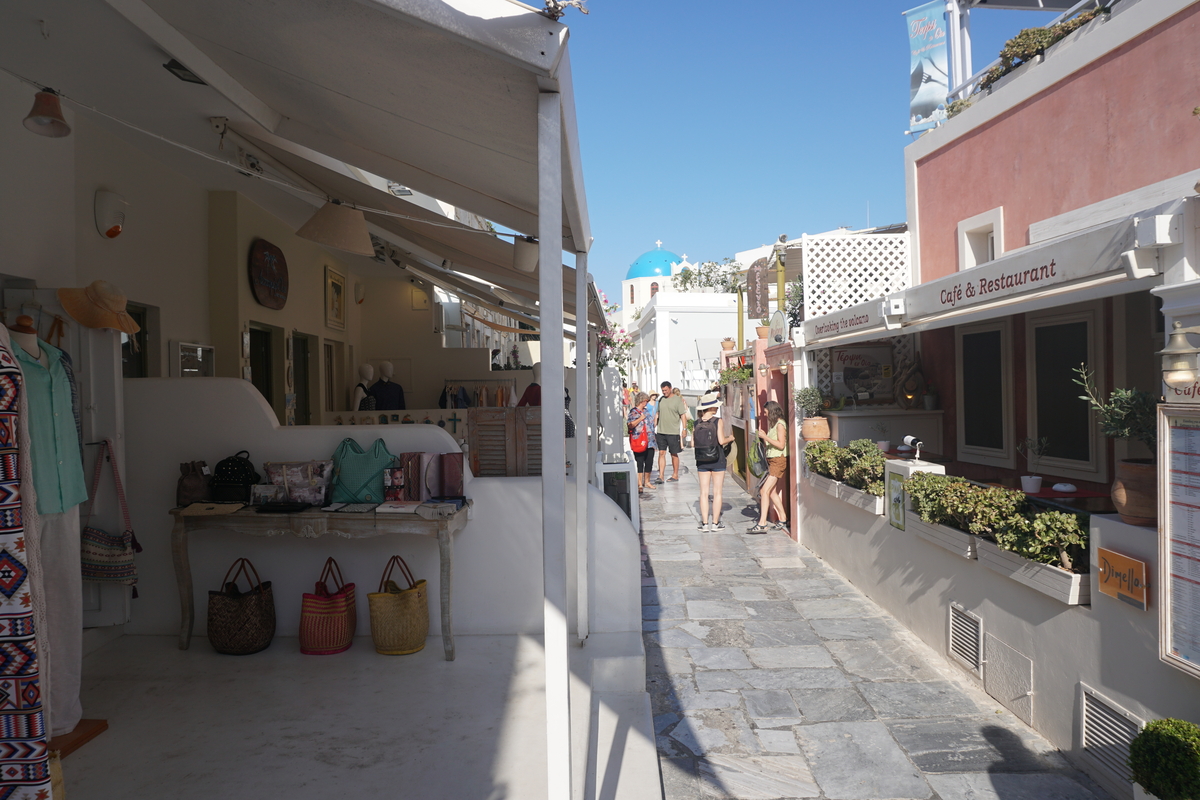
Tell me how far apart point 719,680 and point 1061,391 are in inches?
172

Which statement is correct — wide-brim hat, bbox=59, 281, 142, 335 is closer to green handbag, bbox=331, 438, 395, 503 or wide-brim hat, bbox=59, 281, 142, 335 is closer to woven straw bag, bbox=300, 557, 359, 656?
green handbag, bbox=331, 438, 395, 503

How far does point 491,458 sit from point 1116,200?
5.57m

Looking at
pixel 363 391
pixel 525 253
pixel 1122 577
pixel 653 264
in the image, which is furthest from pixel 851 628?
pixel 653 264

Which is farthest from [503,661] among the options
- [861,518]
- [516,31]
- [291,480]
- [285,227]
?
[285,227]

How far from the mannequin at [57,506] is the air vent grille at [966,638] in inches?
208

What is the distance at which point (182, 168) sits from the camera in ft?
19.8

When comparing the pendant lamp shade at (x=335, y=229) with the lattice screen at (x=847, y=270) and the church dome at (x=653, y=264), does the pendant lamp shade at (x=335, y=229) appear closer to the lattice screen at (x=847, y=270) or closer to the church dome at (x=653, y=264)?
the lattice screen at (x=847, y=270)

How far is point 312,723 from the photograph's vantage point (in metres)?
3.53

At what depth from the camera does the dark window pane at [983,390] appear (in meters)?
8.12

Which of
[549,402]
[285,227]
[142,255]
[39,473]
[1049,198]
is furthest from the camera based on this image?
[285,227]

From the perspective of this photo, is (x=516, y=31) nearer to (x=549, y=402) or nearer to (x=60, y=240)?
(x=549, y=402)

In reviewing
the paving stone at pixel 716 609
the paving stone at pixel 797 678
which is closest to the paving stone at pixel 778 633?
the paving stone at pixel 716 609

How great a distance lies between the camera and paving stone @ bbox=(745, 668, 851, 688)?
5.30 m

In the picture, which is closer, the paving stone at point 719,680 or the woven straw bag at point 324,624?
the woven straw bag at point 324,624
